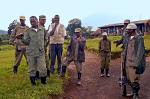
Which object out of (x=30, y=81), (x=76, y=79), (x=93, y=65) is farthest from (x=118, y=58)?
(x=30, y=81)

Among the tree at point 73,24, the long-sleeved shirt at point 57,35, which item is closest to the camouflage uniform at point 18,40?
the long-sleeved shirt at point 57,35

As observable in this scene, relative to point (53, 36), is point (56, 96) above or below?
below

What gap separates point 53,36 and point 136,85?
4732 millimetres

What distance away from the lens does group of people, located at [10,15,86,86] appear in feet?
48.4

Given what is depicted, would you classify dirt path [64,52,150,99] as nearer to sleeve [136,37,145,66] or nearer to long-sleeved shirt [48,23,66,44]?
sleeve [136,37,145,66]

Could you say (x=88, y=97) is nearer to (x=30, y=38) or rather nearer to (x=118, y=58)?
(x=30, y=38)

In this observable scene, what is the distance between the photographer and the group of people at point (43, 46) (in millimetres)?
14766

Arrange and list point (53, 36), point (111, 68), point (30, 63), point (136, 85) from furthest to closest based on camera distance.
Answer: point (111, 68) → point (53, 36) → point (30, 63) → point (136, 85)

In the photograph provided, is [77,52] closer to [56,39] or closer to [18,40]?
[56,39]

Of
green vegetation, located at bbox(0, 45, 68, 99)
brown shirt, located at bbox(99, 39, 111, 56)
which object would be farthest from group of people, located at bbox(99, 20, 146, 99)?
brown shirt, located at bbox(99, 39, 111, 56)

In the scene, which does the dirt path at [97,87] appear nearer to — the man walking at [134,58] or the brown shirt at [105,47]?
the man walking at [134,58]

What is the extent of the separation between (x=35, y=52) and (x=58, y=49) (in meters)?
2.44

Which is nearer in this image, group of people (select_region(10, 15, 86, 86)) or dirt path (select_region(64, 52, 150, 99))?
dirt path (select_region(64, 52, 150, 99))

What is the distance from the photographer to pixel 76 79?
17.4m
